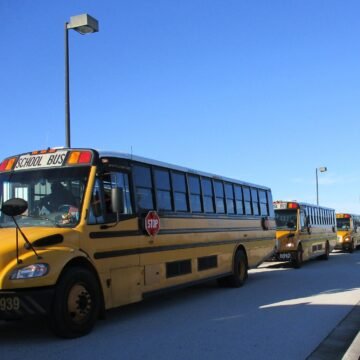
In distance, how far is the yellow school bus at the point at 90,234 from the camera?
6871 mm

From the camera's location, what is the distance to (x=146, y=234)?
30.7 ft

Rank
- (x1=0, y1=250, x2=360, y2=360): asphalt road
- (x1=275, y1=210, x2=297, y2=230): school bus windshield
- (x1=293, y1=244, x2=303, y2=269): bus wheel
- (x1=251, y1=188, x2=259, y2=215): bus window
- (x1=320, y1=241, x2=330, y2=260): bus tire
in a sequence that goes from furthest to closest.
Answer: (x1=320, y1=241, x2=330, y2=260): bus tire
(x1=275, y1=210, x2=297, y2=230): school bus windshield
(x1=293, y1=244, x2=303, y2=269): bus wheel
(x1=251, y1=188, x2=259, y2=215): bus window
(x1=0, y1=250, x2=360, y2=360): asphalt road

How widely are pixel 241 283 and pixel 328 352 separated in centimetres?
743

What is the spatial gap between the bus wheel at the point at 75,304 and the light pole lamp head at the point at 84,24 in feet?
23.5

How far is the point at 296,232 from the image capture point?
20219 millimetres

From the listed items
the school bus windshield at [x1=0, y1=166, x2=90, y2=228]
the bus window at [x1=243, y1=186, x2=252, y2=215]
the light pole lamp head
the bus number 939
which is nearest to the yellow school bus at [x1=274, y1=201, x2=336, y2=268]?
the bus window at [x1=243, y1=186, x2=252, y2=215]

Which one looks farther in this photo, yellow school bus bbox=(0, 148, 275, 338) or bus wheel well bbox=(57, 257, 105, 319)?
bus wheel well bbox=(57, 257, 105, 319)

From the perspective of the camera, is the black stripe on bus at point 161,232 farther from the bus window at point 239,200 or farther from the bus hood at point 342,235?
the bus hood at point 342,235

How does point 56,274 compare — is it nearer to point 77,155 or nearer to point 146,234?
point 77,155

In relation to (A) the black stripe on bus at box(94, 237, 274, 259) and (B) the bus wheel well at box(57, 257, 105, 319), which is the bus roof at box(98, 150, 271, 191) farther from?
(B) the bus wheel well at box(57, 257, 105, 319)

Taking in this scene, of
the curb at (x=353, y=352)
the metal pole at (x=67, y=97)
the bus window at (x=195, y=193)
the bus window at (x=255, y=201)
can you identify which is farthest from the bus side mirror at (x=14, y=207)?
the bus window at (x=255, y=201)

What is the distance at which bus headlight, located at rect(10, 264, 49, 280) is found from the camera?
6.74 meters

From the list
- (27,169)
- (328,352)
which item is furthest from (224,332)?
(27,169)

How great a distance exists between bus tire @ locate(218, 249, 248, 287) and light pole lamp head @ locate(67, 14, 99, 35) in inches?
263
